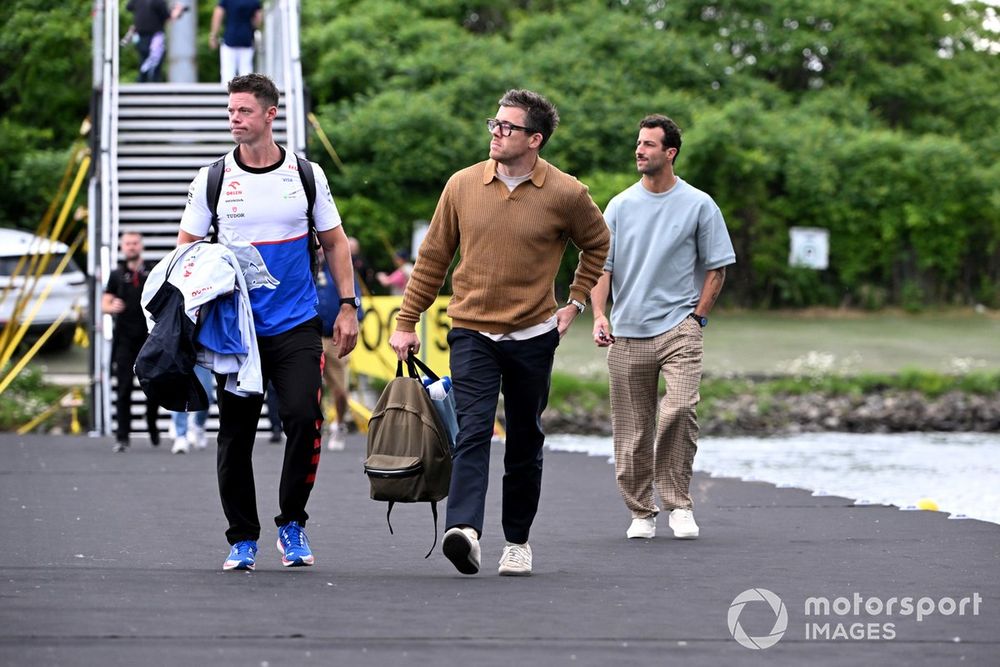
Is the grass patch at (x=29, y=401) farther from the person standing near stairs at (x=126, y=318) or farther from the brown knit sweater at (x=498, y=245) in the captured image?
the brown knit sweater at (x=498, y=245)

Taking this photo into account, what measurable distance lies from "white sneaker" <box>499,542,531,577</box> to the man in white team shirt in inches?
32.5

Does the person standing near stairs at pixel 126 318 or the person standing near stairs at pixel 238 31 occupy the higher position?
the person standing near stairs at pixel 238 31

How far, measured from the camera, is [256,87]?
23.4ft

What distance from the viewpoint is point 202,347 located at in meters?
7.04

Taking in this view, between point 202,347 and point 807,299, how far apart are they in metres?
25.8


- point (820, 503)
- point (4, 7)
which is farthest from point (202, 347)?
point (4, 7)

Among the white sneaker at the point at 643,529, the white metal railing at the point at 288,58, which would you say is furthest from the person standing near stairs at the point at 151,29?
the white sneaker at the point at 643,529

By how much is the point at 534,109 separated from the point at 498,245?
57 centimetres

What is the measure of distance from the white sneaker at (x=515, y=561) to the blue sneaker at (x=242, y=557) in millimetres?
986

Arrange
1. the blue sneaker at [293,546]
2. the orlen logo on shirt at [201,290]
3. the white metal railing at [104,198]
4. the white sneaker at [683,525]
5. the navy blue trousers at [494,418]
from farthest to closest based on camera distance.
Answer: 1. the white metal railing at [104,198]
2. the white sneaker at [683,525]
3. the blue sneaker at [293,546]
4. the navy blue trousers at [494,418]
5. the orlen logo on shirt at [201,290]

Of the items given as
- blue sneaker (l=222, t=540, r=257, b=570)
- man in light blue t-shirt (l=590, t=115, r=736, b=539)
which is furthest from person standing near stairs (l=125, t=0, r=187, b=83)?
blue sneaker (l=222, t=540, r=257, b=570)

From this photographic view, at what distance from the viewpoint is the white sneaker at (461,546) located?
22.7ft

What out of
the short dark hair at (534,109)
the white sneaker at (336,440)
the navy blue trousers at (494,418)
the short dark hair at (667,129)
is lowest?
the white sneaker at (336,440)

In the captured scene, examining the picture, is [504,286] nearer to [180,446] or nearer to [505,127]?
[505,127]
